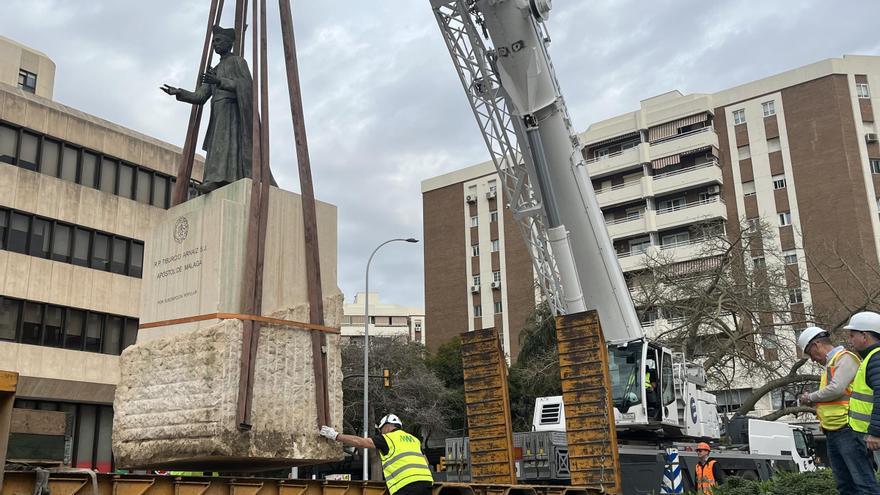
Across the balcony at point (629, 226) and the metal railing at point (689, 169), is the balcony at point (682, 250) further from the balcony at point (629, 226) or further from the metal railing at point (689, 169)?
the metal railing at point (689, 169)

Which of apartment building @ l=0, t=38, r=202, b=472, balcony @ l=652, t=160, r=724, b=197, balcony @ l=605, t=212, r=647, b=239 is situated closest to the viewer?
apartment building @ l=0, t=38, r=202, b=472

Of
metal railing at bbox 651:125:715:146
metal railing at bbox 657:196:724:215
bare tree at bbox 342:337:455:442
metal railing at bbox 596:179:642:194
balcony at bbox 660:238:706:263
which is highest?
metal railing at bbox 651:125:715:146

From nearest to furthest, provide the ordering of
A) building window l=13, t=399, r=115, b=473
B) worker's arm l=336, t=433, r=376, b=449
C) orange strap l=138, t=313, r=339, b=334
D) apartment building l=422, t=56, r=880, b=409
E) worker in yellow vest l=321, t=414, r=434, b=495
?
worker in yellow vest l=321, t=414, r=434, b=495
worker's arm l=336, t=433, r=376, b=449
orange strap l=138, t=313, r=339, b=334
building window l=13, t=399, r=115, b=473
apartment building l=422, t=56, r=880, b=409

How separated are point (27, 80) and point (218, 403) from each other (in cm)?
3415

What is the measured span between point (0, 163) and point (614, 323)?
2011 centimetres

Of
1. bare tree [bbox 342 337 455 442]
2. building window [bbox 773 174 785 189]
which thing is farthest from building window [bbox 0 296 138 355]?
building window [bbox 773 174 785 189]

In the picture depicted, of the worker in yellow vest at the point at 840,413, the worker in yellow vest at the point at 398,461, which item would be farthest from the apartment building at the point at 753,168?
the worker in yellow vest at the point at 398,461

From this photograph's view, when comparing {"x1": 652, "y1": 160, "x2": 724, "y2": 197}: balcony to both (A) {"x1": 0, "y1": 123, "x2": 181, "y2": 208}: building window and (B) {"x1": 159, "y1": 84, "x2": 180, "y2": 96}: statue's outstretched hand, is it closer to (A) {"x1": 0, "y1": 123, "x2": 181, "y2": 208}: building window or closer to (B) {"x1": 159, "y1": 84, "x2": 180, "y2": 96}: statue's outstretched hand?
(A) {"x1": 0, "y1": 123, "x2": 181, "y2": 208}: building window

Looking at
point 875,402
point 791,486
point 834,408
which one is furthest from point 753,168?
point 875,402

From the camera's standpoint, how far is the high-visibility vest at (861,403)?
6367 millimetres

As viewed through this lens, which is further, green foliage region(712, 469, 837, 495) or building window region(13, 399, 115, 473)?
building window region(13, 399, 115, 473)

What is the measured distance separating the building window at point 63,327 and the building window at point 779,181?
36.5m

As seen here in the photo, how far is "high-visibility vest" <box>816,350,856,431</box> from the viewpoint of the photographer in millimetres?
6840

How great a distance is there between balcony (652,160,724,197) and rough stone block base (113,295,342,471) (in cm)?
4467
